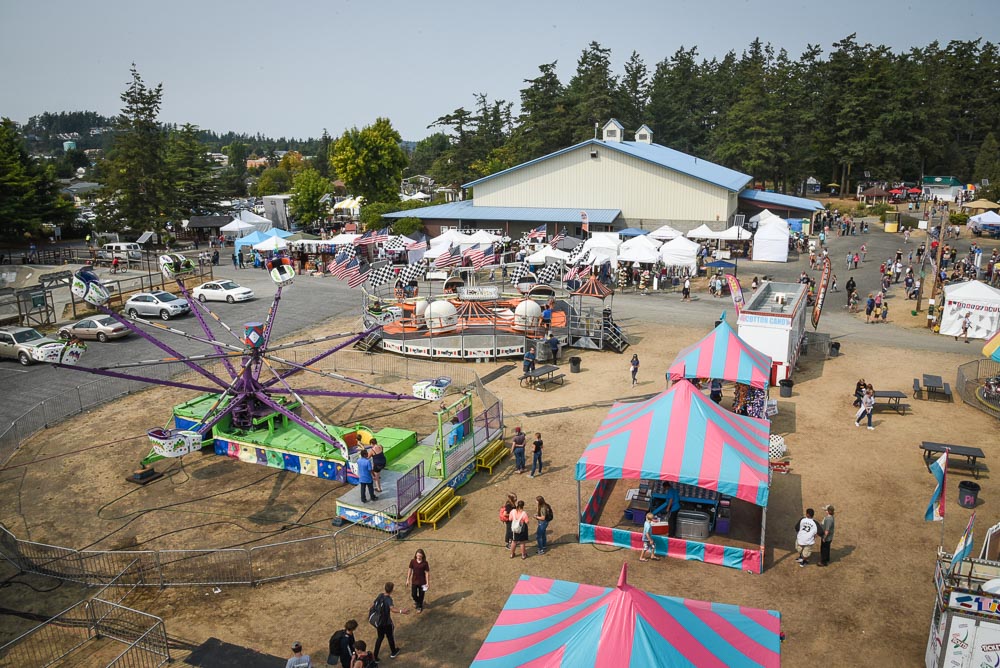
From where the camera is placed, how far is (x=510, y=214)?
5559 cm

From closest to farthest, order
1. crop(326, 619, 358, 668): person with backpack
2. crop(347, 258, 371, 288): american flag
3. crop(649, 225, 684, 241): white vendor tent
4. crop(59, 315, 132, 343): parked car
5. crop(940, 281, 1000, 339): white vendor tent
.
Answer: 1. crop(326, 619, 358, 668): person with backpack
2. crop(347, 258, 371, 288): american flag
3. crop(940, 281, 1000, 339): white vendor tent
4. crop(59, 315, 132, 343): parked car
5. crop(649, 225, 684, 241): white vendor tent

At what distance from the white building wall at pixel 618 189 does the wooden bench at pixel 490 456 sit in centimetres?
3844

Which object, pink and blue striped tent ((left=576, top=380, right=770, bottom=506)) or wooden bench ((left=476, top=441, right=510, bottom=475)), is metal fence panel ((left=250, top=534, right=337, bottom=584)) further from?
pink and blue striped tent ((left=576, top=380, right=770, bottom=506))

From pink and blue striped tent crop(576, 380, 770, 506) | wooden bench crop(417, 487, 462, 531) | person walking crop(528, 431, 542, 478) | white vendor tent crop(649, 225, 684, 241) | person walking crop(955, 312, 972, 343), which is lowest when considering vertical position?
wooden bench crop(417, 487, 462, 531)

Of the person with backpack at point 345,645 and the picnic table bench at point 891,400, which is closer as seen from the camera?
the person with backpack at point 345,645

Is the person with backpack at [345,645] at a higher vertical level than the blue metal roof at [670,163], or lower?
lower

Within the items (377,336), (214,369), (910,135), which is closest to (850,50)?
(910,135)

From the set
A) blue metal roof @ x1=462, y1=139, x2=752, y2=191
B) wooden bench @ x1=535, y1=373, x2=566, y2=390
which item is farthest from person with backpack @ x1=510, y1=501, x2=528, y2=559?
blue metal roof @ x1=462, y1=139, x2=752, y2=191

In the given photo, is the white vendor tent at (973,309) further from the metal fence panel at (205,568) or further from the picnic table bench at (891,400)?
the metal fence panel at (205,568)

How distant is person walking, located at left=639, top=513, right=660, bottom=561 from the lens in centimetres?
1372

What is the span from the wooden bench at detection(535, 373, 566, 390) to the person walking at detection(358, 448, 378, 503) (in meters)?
10.1

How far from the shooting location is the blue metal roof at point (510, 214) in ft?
174

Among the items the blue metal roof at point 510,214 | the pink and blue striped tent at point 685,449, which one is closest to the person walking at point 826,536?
the pink and blue striped tent at point 685,449

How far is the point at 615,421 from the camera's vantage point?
15.8 metres
